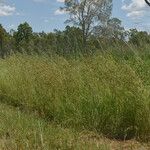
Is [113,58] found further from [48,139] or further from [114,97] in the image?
[48,139]

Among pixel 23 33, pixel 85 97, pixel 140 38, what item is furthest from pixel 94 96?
pixel 23 33

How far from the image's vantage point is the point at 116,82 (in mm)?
7051

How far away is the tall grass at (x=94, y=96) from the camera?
6617mm

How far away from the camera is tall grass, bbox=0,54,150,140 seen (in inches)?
261

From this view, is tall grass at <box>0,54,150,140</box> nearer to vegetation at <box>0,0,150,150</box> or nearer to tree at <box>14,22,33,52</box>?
vegetation at <box>0,0,150,150</box>

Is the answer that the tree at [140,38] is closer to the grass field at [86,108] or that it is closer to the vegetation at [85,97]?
the vegetation at [85,97]

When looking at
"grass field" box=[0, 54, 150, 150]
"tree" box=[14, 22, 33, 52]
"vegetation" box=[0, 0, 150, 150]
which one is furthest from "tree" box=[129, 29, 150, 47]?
"tree" box=[14, 22, 33, 52]

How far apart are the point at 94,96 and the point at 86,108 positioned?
8.8 inches

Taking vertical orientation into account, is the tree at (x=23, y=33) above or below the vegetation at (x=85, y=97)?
above

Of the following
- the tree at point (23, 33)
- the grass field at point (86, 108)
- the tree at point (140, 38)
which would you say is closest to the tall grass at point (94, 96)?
the grass field at point (86, 108)

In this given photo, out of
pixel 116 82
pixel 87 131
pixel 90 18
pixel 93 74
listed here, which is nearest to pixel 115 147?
pixel 87 131

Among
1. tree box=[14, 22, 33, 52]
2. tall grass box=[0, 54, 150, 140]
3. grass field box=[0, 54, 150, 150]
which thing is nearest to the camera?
grass field box=[0, 54, 150, 150]

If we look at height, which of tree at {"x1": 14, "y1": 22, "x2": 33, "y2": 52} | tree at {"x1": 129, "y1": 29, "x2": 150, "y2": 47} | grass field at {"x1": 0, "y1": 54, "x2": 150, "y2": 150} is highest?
tree at {"x1": 14, "y1": 22, "x2": 33, "y2": 52}

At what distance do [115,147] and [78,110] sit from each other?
127cm
